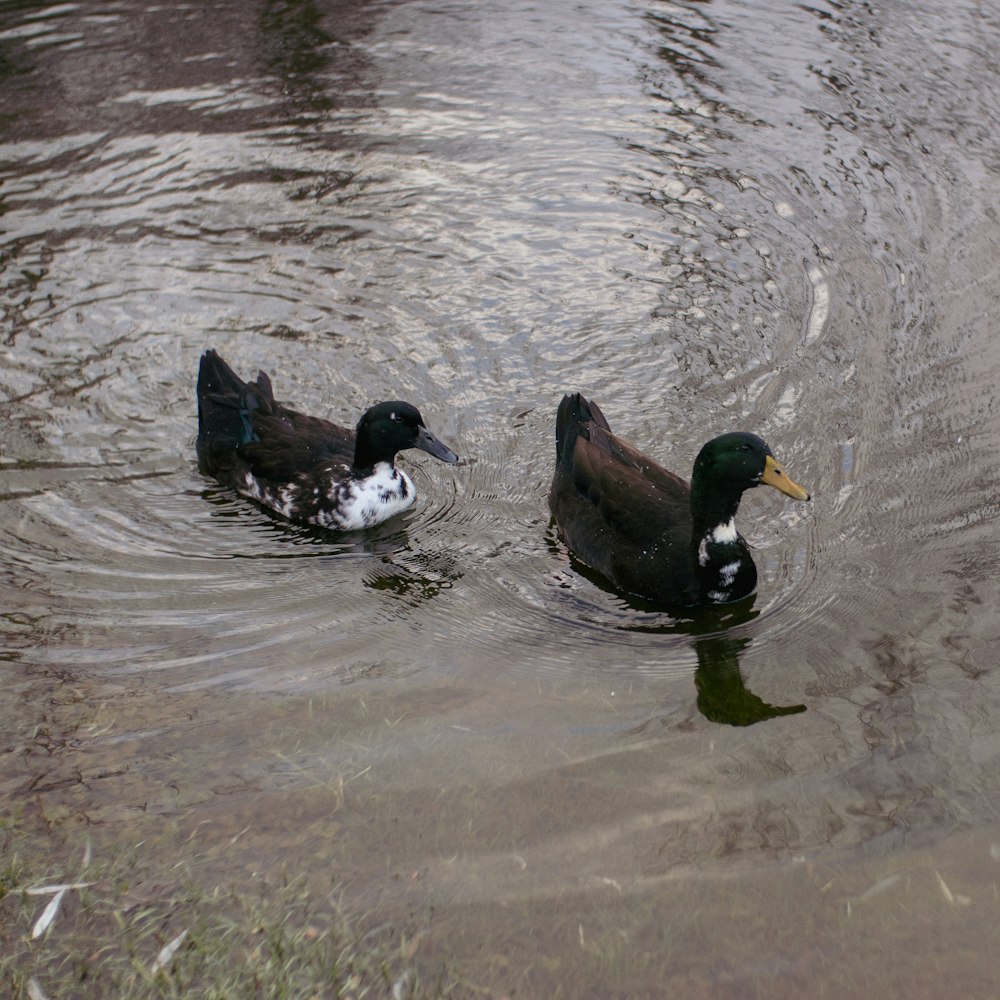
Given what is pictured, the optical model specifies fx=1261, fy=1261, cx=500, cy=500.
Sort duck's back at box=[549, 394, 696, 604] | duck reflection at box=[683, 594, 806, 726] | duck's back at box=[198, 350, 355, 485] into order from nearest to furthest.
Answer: duck reflection at box=[683, 594, 806, 726], duck's back at box=[549, 394, 696, 604], duck's back at box=[198, 350, 355, 485]

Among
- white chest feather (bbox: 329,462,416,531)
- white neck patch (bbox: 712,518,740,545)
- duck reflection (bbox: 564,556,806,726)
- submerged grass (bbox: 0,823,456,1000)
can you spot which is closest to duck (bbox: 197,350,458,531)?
white chest feather (bbox: 329,462,416,531)

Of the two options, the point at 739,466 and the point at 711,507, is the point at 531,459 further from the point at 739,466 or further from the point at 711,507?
the point at 739,466

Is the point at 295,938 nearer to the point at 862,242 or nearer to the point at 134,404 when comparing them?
the point at 134,404

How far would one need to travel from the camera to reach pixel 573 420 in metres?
7.02

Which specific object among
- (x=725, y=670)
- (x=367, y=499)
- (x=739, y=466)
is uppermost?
(x=739, y=466)

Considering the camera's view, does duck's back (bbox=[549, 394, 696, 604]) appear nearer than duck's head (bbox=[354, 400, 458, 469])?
Yes

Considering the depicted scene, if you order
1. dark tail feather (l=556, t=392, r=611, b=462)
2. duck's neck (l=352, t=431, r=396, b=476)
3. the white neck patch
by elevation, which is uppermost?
dark tail feather (l=556, t=392, r=611, b=462)

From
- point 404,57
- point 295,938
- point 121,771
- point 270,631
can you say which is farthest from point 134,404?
point 404,57

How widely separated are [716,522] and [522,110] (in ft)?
22.4

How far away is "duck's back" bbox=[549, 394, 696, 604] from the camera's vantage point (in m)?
6.18

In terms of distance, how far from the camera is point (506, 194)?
1020cm

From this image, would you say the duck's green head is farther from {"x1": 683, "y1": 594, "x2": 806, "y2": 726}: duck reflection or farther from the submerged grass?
the submerged grass

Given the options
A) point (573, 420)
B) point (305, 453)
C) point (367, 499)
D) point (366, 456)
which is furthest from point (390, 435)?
point (573, 420)

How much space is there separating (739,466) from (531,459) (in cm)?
181
